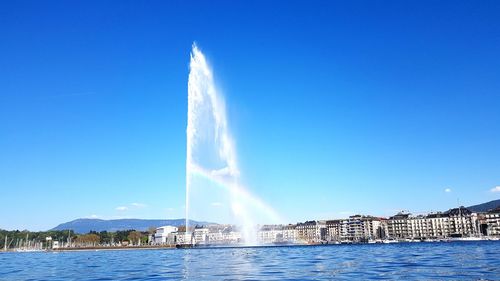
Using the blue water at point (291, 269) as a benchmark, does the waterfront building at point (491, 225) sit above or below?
above

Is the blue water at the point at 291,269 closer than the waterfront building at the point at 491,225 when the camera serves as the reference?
Yes

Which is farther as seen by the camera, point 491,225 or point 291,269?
point 491,225

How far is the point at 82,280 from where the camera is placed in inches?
1336

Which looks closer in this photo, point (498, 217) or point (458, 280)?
point (458, 280)

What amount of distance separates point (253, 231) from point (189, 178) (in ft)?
223

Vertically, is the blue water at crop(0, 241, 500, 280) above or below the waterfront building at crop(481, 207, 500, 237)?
below

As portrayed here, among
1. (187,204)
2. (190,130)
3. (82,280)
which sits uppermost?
(190,130)

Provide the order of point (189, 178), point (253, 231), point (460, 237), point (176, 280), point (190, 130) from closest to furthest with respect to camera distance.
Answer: point (176, 280) < point (190, 130) < point (189, 178) < point (253, 231) < point (460, 237)

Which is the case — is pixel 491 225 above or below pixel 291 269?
above

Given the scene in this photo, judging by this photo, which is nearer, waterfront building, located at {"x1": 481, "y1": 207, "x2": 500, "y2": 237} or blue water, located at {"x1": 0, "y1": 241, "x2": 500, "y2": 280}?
blue water, located at {"x1": 0, "y1": 241, "x2": 500, "y2": 280}

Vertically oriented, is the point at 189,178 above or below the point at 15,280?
above

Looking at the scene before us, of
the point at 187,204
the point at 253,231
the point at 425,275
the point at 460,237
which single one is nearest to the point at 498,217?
the point at 460,237

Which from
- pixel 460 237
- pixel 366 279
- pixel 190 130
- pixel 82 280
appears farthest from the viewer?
pixel 460 237

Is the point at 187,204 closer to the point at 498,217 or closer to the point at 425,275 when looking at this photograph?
the point at 425,275
